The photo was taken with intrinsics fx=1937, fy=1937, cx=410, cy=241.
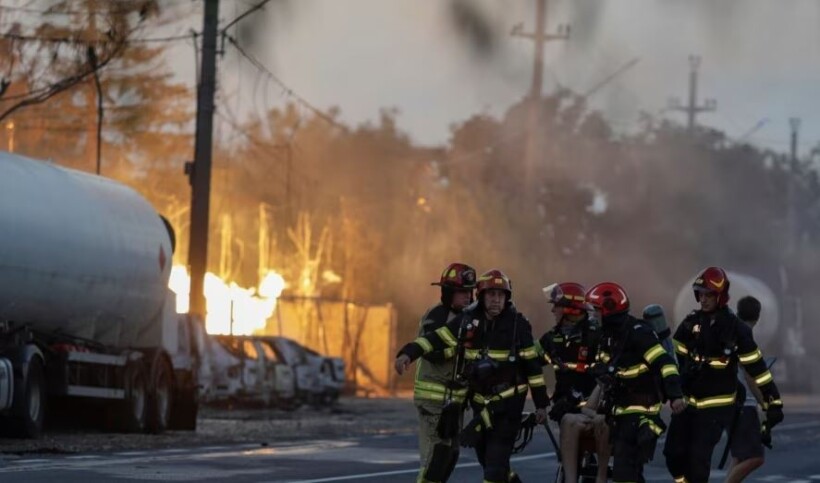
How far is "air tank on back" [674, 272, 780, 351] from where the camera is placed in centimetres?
4928

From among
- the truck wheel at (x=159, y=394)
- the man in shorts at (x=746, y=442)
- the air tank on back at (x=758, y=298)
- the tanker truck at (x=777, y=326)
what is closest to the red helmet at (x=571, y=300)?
the man in shorts at (x=746, y=442)

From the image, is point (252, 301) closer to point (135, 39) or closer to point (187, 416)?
point (135, 39)

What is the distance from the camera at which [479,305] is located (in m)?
13.1

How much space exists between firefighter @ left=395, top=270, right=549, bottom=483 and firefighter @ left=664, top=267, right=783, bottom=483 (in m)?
1.32

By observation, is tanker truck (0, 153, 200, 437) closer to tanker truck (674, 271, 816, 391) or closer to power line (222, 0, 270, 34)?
power line (222, 0, 270, 34)

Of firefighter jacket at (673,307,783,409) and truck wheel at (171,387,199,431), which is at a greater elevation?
firefighter jacket at (673,307,783,409)

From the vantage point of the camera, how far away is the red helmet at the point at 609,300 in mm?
13328

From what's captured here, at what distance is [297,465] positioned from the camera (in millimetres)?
19828

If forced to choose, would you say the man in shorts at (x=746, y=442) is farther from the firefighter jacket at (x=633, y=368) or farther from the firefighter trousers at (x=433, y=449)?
the firefighter trousers at (x=433, y=449)

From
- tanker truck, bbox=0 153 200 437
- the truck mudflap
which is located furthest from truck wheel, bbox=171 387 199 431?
the truck mudflap

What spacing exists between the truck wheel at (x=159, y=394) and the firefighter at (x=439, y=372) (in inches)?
571

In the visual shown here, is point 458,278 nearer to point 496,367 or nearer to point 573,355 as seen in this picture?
point 496,367

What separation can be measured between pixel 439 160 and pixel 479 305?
173 ft

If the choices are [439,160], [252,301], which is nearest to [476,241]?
[439,160]
